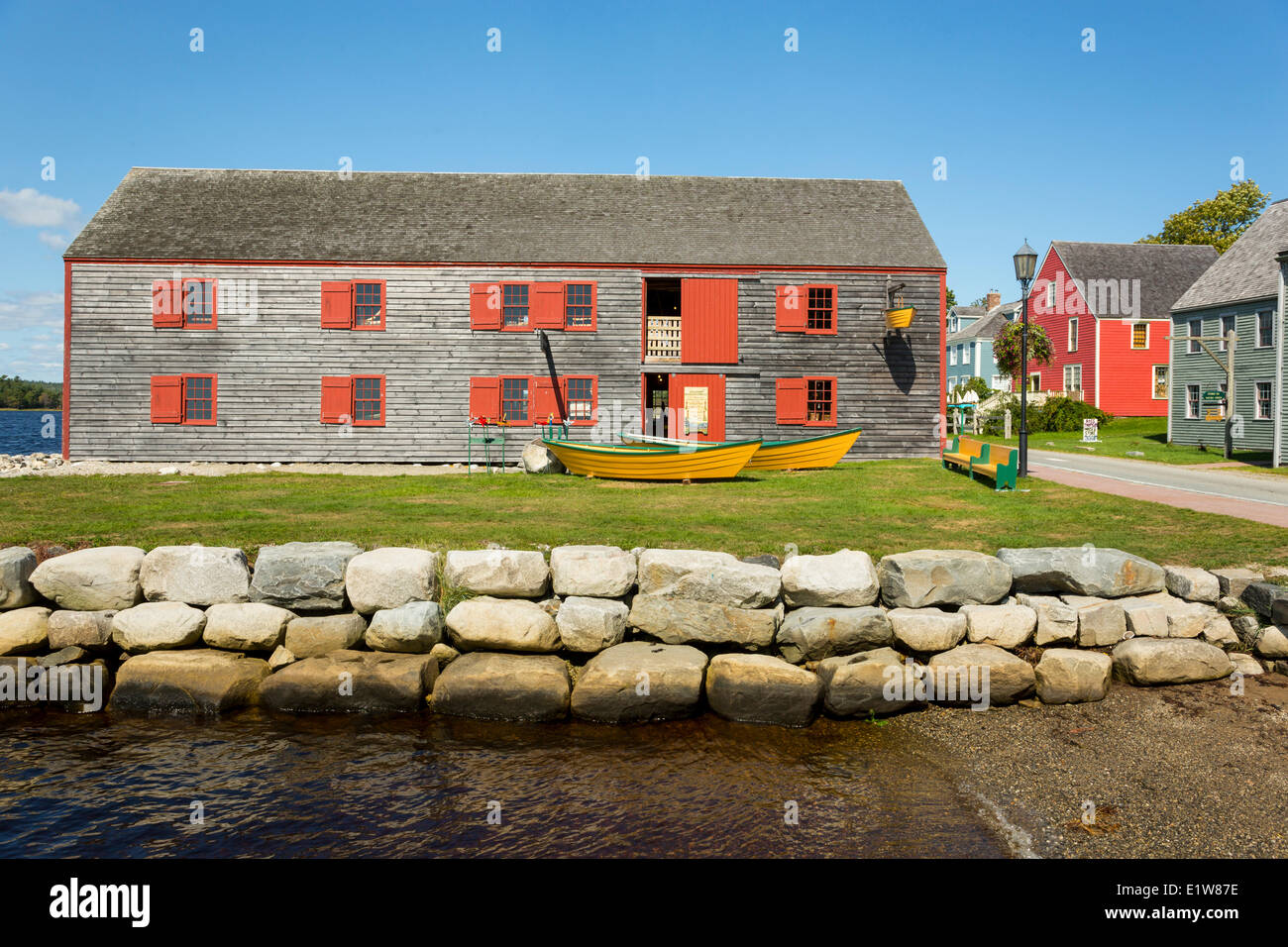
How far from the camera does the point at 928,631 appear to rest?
7934 mm

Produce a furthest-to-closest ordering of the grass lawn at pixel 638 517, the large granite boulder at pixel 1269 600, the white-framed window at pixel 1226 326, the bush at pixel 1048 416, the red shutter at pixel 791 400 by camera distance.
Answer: the bush at pixel 1048 416 < the white-framed window at pixel 1226 326 < the red shutter at pixel 791 400 < the grass lawn at pixel 638 517 < the large granite boulder at pixel 1269 600

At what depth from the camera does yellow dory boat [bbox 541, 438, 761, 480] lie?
57.9 ft

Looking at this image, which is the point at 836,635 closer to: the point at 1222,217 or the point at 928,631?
the point at 928,631

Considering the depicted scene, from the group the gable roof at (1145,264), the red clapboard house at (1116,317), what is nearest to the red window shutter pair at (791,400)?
the red clapboard house at (1116,317)

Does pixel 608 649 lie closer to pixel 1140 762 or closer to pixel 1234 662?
pixel 1140 762

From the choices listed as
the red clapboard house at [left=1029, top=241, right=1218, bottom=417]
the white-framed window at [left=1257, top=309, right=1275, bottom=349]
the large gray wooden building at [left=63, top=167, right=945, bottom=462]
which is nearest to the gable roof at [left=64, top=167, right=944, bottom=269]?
the large gray wooden building at [left=63, top=167, right=945, bottom=462]

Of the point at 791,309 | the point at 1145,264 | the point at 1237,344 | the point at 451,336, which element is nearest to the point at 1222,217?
the point at 1145,264

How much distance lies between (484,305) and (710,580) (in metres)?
18.7

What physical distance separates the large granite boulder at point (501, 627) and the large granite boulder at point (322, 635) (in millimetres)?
979

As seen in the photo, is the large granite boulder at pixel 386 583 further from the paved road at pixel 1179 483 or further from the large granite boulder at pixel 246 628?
the paved road at pixel 1179 483

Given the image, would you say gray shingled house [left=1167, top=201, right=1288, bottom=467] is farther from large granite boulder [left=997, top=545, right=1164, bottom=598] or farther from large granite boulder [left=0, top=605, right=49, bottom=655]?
large granite boulder [left=0, top=605, right=49, bottom=655]

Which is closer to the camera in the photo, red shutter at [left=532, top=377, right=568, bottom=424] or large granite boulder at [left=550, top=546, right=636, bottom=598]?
large granite boulder at [left=550, top=546, right=636, bottom=598]

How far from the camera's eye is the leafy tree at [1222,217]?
2053 inches

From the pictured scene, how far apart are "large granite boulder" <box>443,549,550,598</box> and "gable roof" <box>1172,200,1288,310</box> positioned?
100ft
